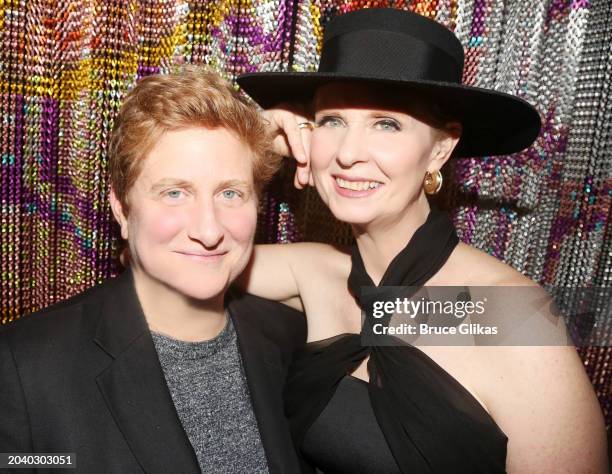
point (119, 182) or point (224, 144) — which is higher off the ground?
point (224, 144)

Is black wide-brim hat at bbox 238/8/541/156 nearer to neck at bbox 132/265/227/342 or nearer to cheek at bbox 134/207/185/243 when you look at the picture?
cheek at bbox 134/207/185/243

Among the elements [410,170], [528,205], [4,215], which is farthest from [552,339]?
[4,215]

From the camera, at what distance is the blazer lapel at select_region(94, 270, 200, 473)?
138 cm

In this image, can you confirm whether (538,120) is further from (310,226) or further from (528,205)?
(310,226)

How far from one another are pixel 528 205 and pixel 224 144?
4.01ft

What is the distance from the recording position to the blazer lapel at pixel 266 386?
159cm

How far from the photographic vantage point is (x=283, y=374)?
1.80m

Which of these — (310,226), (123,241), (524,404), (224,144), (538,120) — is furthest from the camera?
(310,226)

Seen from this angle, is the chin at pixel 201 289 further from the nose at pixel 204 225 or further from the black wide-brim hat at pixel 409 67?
the black wide-brim hat at pixel 409 67

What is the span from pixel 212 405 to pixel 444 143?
1021 millimetres

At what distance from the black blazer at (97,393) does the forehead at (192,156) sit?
0.38m

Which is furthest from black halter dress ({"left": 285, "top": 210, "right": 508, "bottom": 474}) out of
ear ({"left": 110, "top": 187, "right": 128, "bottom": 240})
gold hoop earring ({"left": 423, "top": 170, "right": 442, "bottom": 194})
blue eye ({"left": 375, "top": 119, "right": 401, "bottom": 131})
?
ear ({"left": 110, "top": 187, "right": 128, "bottom": 240})

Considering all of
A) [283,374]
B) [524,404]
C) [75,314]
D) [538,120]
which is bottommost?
[283,374]

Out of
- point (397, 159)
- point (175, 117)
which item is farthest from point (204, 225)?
point (397, 159)
